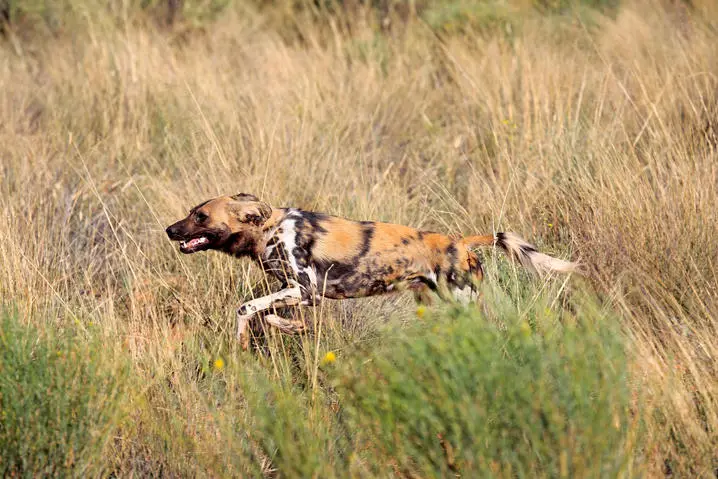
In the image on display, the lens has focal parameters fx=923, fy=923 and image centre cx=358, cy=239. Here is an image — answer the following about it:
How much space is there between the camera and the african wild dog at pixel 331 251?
421 centimetres

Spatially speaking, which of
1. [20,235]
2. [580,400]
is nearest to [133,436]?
[580,400]

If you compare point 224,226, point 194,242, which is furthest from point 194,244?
point 224,226

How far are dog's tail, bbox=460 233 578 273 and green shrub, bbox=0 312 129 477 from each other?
6.19 ft

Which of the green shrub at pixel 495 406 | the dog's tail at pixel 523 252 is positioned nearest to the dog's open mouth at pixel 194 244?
the dog's tail at pixel 523 252

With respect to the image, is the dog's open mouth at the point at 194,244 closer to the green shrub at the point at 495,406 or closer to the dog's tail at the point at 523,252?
the dog's tail at the point at 523,252

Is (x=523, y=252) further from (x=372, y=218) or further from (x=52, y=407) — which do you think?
(x=52, y=407)

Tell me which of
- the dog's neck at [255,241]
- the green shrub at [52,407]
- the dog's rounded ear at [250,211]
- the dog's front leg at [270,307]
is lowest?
the dog's front leg at [270,307]

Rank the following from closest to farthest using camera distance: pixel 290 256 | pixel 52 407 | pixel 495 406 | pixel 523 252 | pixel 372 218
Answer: pixel 495 406
pixel 52 407
pixel 523 252
pixel 290 256
pixel 372 218

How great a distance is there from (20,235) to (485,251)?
2376mm

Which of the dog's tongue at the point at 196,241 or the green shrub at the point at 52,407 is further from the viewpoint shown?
the dog's tongue at the point at 196,241

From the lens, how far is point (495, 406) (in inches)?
104

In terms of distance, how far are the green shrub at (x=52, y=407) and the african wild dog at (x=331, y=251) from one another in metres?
1.18

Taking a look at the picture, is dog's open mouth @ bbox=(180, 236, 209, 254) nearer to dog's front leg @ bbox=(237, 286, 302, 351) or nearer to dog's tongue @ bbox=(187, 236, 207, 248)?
dog's tongue @ bbox=(187, 236, 207, 248)

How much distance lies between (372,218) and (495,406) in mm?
2510
